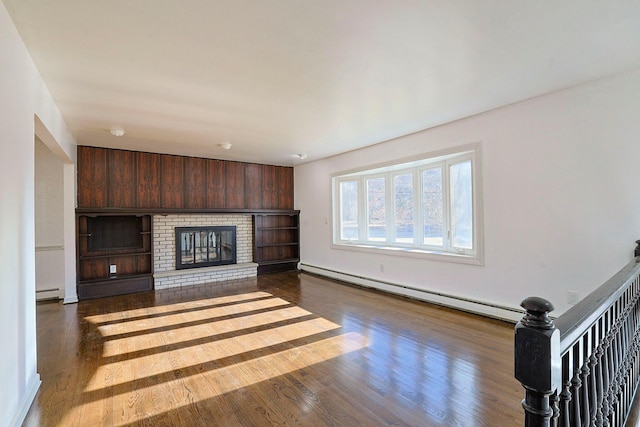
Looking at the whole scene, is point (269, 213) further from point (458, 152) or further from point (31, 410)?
point (31, 410)

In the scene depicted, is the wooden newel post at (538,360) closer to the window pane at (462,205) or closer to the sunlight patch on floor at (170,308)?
the window pane at (462,205)

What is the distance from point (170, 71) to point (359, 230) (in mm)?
4266

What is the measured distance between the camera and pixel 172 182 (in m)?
6.14

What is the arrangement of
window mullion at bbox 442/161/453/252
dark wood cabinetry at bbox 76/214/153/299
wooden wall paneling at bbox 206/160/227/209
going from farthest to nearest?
wooden wall paneling at bbox 206/160/227/209 → dark wood cabinetry at bbox 76/214/153/299 → window mullion at bbox 442/161/453/252

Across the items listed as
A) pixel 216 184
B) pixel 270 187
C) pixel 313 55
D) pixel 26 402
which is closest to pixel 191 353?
pixel 26 402

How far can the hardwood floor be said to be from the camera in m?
2.05

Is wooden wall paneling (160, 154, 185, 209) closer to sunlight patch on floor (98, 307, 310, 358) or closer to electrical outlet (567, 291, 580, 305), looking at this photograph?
sunlight patch on floor (98, 307, 310, 358)

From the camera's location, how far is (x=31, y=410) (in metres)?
2.14

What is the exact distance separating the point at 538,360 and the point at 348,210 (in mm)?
5539

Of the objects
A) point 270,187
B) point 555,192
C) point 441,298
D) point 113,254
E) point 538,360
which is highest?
point 270,187

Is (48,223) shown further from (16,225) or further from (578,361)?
(578,361)

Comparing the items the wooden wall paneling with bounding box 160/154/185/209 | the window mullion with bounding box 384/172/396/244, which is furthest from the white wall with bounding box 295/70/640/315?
the wooden wall paneling with bounding box 160/154/185/209

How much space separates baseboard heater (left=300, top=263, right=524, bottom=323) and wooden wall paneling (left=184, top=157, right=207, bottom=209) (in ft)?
10.0

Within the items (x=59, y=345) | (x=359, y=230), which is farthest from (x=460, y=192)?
(x=59, y=345)
